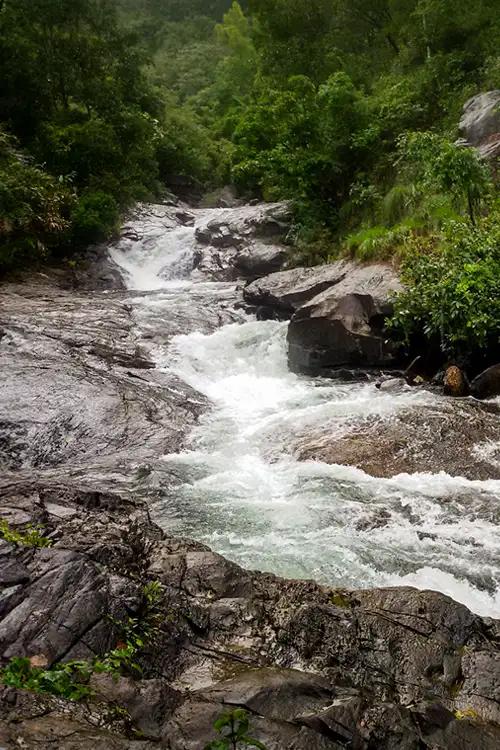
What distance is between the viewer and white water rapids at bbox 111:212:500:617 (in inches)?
195

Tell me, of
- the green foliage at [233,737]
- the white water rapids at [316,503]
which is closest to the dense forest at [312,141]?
the white water rapids at [316,503]

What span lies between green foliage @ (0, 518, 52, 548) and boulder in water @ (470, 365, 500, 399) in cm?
676

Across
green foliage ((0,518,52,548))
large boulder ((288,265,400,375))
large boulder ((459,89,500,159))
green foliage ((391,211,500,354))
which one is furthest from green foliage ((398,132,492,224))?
green foliage ((0,518,52,548))

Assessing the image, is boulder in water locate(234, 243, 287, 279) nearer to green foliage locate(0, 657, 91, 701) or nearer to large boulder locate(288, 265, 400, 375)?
large boulder locate(288, 265, 400, 375)

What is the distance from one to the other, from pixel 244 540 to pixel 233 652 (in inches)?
67.6

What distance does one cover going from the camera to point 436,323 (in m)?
9.12

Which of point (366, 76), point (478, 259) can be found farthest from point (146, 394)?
point (366, 76)

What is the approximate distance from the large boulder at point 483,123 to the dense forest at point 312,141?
1.88ft

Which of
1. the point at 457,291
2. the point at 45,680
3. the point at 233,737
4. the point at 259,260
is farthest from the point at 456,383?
the point at 259,260

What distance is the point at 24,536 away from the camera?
440cm

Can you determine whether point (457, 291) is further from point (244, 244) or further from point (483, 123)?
point (244, 244)

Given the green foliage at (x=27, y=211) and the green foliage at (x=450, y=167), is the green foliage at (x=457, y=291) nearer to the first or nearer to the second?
the green foliage at (x=450, y=167)

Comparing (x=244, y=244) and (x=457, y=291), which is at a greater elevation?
(x=244, y=244)

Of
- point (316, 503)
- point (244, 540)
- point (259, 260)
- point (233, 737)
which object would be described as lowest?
point (244, 540)
